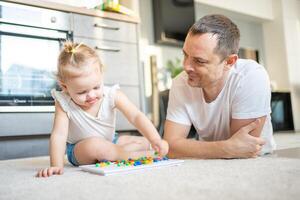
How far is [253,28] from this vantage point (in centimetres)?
484

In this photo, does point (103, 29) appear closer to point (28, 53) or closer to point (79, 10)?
point (79, 10)

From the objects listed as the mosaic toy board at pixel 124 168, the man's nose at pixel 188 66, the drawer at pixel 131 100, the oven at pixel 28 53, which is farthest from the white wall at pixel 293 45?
the mosaic toy board at pixel 124 168

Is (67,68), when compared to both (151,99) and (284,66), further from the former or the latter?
(284,66)

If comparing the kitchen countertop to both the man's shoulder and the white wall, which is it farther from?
the white wall

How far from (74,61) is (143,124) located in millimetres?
306

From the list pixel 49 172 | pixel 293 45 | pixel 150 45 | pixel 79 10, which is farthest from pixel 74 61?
pixel 293 45

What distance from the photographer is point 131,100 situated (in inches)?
94.0

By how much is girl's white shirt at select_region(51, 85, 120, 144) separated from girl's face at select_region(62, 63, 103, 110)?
0.15 feet

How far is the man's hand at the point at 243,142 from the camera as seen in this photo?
42.0 inches

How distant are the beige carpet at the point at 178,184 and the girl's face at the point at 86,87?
26cm

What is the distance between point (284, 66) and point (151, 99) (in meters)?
2.20

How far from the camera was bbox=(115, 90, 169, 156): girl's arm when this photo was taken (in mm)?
1008

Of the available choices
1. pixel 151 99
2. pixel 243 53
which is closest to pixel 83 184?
pixel 151 99

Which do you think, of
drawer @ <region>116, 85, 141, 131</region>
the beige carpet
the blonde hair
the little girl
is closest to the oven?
drawer @ <region>116, 85, 141, 131</region>
